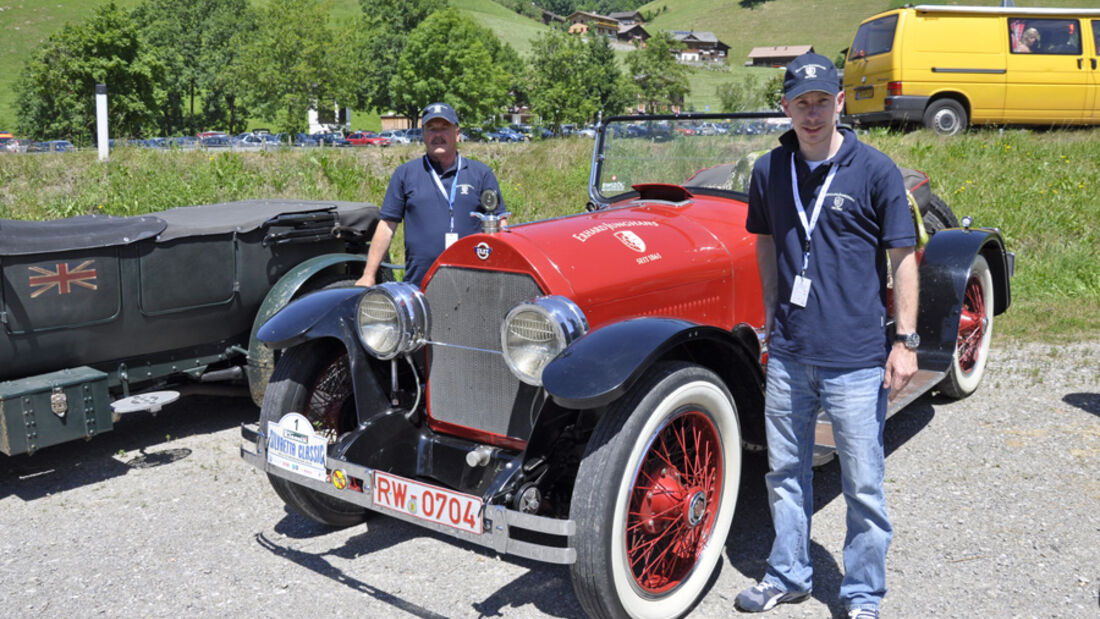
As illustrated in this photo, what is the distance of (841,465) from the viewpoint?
2744 millimetres

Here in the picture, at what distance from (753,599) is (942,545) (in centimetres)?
106

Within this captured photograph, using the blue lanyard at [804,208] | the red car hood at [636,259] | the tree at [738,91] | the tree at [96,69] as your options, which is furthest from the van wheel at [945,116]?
the tree at [738,91]

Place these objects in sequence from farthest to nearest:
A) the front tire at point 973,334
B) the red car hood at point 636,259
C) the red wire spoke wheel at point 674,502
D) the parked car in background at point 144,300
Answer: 1. the front tire at point 973,334
2. the parked car in background at point 144,300
3. the red car hood at point 636,259
4. the red wire spoke wheel at point 674,502

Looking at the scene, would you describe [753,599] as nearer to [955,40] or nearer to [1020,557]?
[1020,557]

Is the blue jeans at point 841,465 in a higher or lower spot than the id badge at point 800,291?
lower

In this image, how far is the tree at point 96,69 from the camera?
3922 cm

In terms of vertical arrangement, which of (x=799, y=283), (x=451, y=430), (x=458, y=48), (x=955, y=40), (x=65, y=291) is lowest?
(x=451, y=430)

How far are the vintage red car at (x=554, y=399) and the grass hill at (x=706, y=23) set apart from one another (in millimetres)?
55328

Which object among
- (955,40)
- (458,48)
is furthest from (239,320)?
(458,48)

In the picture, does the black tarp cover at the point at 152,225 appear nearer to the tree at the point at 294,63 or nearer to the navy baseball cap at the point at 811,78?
the navy baseball cap at the point at 811,78

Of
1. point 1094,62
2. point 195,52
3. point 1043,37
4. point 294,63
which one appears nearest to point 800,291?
point 1043,37

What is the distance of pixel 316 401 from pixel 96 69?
43250 mm

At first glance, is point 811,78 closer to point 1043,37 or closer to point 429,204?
point 429,204

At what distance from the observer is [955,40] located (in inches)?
458
